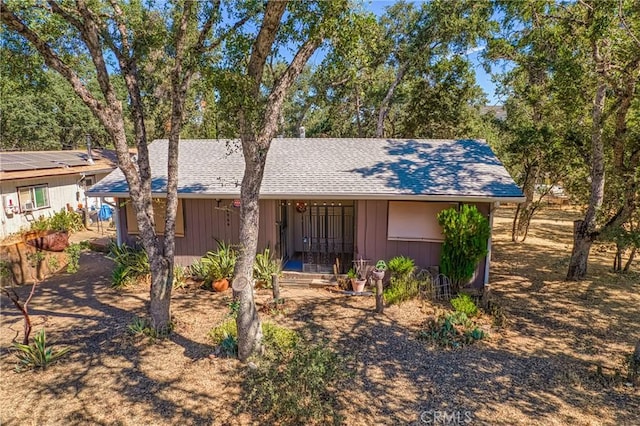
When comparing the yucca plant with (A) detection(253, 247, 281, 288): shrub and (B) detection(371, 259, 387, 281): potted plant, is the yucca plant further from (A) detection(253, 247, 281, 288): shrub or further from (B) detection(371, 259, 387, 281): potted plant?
(B) detection(371, 259, 387, 281): potted plant

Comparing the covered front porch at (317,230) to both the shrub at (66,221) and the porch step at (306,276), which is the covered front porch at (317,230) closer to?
the porch step at (306,276)

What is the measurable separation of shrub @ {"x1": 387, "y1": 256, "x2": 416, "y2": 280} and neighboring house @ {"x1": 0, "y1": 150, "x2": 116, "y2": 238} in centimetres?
1352

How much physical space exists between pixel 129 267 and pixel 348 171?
5952 mm

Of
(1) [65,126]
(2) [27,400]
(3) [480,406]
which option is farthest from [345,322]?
(1) [65,126]

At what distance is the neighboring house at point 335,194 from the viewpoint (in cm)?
865

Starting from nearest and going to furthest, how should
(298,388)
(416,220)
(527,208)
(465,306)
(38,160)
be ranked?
(298,388), (465,306), (416,220), (527,208), (38,160)

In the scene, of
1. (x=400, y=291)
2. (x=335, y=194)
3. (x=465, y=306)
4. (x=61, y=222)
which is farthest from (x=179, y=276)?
(x=61, y=222)

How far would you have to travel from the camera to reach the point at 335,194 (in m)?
8.53

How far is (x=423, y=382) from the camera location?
5.22 meters

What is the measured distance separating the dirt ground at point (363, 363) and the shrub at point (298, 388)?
7.6 inches

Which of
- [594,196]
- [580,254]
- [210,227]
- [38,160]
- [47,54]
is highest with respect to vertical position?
[47,54]

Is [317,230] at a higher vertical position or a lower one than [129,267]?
higher

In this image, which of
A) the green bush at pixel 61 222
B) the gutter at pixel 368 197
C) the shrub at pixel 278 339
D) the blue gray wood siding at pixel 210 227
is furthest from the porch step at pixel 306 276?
the green bush at pixel 61 222

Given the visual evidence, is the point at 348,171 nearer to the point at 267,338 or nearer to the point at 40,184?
the point at 267,338
